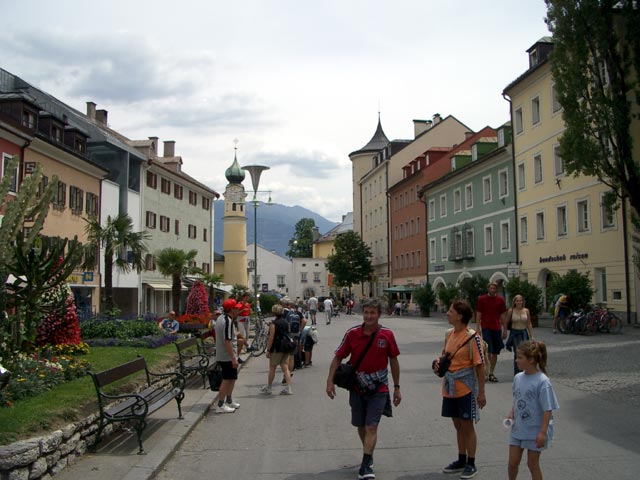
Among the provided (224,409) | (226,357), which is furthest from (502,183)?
(224,409)

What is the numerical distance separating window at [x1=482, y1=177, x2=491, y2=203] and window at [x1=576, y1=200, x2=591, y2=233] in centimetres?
1241

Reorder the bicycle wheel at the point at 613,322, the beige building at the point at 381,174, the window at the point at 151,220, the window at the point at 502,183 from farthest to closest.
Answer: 1. the beige building at the point at 381,174
2. the window at the point at 151,220
3. the window at the point at 502,183
4. the bicycle wheel at the point at 613,322

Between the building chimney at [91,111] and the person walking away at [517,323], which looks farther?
the building chimney at [91,111]

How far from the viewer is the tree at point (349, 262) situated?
79.2 meters

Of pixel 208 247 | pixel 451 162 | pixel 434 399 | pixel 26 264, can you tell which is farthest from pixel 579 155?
pixel 208 247

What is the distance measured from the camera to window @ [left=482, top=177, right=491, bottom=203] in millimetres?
46138

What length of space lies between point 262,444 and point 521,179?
3501 centimetres

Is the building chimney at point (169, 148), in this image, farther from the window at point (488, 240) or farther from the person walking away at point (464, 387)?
the person walking away at point (464, 387)

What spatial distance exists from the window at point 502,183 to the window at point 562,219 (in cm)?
751

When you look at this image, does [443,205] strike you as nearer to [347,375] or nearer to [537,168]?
[537,168]

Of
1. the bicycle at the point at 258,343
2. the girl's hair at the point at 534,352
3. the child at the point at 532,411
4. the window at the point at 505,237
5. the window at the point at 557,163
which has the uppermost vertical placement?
the window at the point at 557,163

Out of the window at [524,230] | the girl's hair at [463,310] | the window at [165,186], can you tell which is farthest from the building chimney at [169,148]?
the girl's hair at [463,310]

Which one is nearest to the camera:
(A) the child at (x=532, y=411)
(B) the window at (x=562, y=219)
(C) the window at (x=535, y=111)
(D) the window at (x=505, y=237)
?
(A) the child at (x=532, y=411)

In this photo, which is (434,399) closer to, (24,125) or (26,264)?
(26,264)
